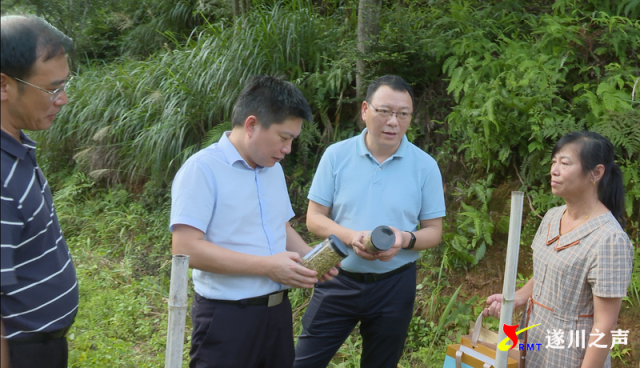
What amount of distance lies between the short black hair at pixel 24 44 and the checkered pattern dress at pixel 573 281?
2.17 m

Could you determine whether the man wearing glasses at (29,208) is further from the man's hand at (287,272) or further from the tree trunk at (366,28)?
the tree trunk at (366,28)

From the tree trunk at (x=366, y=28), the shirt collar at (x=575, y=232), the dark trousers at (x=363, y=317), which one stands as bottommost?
the dark trousers at (x=363, y=317)

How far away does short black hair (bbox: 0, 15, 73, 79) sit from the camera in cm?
163

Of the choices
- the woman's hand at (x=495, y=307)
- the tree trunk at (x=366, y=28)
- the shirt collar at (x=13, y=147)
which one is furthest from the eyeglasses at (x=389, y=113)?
the tree trunk at (x=366, y=28)

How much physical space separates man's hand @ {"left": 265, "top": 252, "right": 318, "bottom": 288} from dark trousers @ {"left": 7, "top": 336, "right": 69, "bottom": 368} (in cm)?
80

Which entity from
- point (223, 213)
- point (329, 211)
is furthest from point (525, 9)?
point (223, 213)

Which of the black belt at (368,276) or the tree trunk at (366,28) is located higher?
the tree trunk at (366,28)

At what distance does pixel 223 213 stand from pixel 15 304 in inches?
31.2

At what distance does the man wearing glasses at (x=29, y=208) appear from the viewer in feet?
5.31

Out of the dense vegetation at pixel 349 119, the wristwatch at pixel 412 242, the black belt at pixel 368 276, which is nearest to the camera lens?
the wristwatch at pixel 412 242

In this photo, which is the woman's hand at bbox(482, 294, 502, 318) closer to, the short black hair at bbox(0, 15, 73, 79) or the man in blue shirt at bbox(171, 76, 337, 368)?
the man in blue shirt at bbox(171, 76, 337, 368)

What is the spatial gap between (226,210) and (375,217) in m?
0.91

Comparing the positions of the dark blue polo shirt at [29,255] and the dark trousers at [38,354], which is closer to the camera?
the dark blue polo shirt at [29,255]

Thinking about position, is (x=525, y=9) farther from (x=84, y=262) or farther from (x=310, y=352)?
(x=84, y=262)
